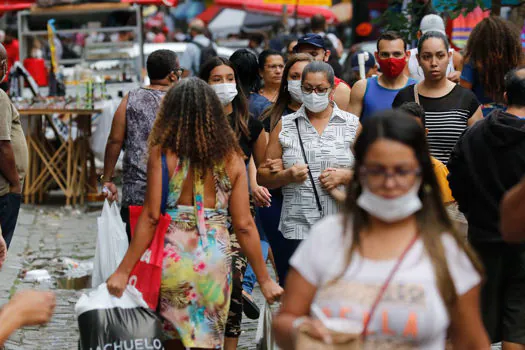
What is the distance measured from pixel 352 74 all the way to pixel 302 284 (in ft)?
29.2

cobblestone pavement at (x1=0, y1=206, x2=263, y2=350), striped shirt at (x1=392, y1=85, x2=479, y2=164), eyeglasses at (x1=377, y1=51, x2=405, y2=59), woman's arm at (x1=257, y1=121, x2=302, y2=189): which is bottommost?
cobblestone pavement at (x1=0, y1=206, x2=263, y2=350)

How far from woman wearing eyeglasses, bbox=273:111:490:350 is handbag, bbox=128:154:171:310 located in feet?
4.65

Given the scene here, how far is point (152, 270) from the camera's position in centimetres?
468

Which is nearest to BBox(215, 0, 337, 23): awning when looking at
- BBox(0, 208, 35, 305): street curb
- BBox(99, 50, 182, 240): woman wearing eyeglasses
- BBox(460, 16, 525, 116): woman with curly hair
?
BBox(0, 208, 35, 305): street curb

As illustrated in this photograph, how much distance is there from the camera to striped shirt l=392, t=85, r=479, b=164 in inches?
258

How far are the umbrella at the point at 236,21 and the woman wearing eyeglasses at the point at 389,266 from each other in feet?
93.3

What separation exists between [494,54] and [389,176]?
179 inches

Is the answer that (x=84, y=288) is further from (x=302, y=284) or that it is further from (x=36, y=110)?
(x=302, y=284)

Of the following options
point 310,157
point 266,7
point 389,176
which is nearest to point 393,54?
point 310,157

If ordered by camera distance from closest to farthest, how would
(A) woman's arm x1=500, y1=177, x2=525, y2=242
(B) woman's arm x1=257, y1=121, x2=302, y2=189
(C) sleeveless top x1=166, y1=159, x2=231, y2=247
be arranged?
(A) woman's arm x1=500, y1=177, x2=525, y2=242
(C) sleeveless top x1=166, y1=159, x2=231, y2=247
(B) woman's arm x1=257, y1=121, x2=302, y2=189

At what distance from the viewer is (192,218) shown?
4770mm

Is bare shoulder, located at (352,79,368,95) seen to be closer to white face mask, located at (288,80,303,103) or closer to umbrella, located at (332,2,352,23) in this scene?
white face mask, located at (288,80,303,103)

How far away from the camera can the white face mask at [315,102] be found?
20.0ft

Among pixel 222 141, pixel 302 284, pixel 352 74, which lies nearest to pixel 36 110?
pixel 352 74
